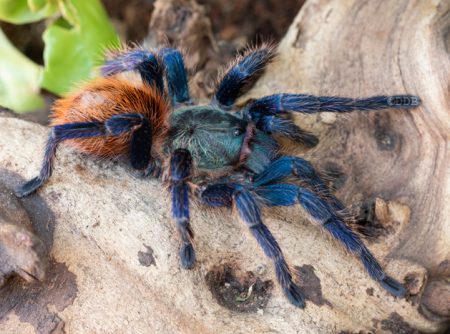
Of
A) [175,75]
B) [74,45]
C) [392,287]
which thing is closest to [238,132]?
[175,75]

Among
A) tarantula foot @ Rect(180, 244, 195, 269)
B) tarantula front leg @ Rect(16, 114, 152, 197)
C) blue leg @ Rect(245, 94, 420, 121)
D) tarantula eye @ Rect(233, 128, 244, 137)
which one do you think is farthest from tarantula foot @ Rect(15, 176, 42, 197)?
blue leg @ Rect(245, 94, 420, 121)

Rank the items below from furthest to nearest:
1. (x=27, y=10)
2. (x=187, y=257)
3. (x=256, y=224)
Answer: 1. (x=27, y=10)
2. (x=256, y=224)
3. (x=187, y=257)

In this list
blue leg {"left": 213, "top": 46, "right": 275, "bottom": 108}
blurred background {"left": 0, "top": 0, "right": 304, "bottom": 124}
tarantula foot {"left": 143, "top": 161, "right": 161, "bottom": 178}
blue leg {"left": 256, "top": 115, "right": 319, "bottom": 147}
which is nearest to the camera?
tarantula foot {"left": 143, "top": 161, "right": 161, "bottom": 178}

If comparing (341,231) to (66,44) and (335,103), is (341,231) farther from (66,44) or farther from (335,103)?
(66,44)

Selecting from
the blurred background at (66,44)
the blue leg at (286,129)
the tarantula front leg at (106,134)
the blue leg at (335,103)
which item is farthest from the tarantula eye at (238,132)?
the blurred background at (66,44)

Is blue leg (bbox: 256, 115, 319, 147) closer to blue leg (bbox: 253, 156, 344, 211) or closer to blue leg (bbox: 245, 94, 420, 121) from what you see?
blue leg (bbox: 245, 94, 420, 121)

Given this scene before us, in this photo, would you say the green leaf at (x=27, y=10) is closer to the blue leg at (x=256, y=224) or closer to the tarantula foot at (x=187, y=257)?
the blue leg at (x=256, y=224)
